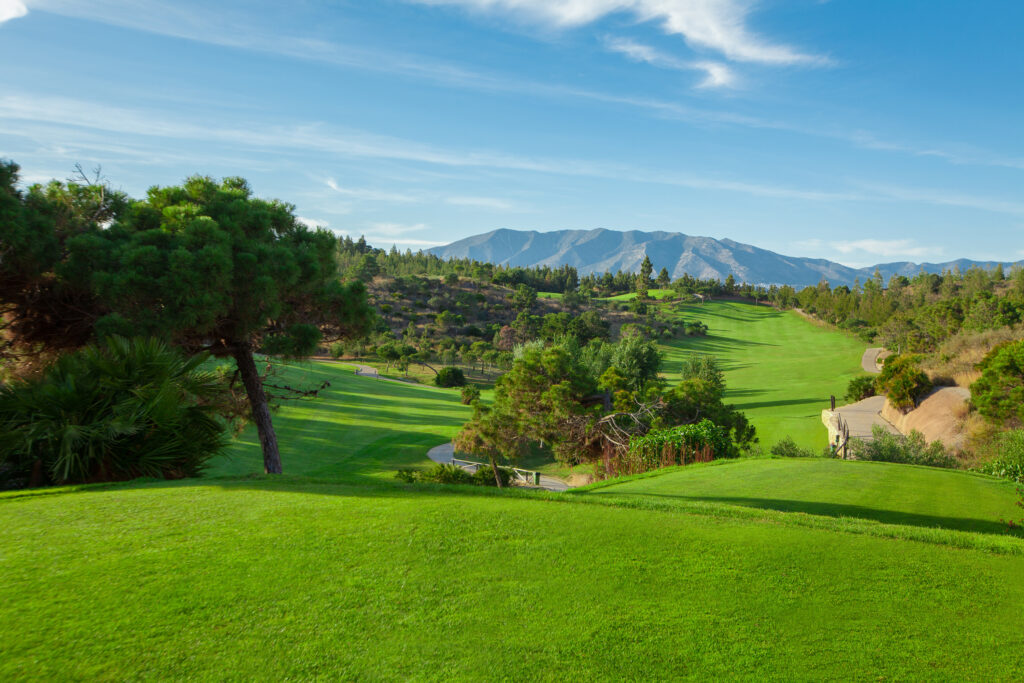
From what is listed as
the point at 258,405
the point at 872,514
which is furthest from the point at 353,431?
the point at 872,514

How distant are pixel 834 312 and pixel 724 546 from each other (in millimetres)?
101816

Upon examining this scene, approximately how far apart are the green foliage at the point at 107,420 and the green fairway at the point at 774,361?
85.0ft

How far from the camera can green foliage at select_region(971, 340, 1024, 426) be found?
19047 millimetres

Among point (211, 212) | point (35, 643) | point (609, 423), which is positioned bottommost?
point (609, 423)

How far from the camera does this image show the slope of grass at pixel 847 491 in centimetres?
764

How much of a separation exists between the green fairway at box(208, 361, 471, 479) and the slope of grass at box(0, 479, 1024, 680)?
11013 mm

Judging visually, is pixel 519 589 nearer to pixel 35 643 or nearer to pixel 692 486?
pixel 35 643

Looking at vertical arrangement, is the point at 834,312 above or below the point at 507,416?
above

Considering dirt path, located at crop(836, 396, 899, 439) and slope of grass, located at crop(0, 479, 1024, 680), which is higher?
slope of grass, located at crop(0, 479, 1024, 680)

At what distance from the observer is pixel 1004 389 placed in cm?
1988

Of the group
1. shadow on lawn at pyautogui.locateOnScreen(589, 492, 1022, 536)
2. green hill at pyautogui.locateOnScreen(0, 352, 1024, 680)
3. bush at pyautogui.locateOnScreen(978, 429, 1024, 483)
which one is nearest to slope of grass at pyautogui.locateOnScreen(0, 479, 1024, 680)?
green hill at pyautogui.locateOnScreen(0, 352, 1024, 680)

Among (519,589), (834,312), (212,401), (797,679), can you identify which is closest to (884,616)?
(797,679)

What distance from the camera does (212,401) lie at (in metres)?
9.73

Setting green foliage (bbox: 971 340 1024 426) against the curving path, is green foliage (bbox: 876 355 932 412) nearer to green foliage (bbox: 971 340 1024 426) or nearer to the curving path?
green foliage (bbox: 971 340 1024 426)
